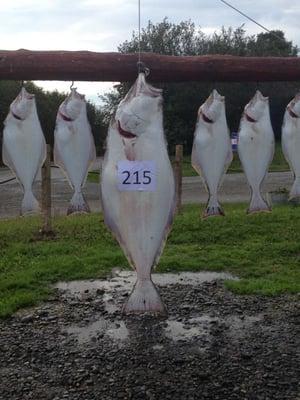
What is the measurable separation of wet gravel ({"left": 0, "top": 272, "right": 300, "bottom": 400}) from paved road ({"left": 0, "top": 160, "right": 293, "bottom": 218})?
702 centimetres

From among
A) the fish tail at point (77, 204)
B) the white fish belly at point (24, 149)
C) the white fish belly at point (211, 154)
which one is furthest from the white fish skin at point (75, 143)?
the white fish belly at point (211, 154)

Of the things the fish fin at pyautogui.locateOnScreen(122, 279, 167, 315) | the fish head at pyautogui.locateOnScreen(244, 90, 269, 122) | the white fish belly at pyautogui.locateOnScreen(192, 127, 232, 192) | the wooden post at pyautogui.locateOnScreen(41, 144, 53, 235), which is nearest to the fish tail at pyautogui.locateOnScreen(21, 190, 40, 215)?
the fish fin at pyautogui.locateOnScreen(122, 279, 167, 315)

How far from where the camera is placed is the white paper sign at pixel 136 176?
3188 millimetres

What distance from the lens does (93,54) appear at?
3.82 metres

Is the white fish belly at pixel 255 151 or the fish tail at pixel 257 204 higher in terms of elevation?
the white fish belly at pixel 255 151

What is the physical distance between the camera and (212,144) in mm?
3848

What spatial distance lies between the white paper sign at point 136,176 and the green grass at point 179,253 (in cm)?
351

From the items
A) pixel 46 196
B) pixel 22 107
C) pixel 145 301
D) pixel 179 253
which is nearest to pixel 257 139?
pixel 145 301

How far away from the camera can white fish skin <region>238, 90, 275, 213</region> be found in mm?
3926

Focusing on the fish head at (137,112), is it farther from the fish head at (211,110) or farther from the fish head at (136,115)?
the fish head at (211,110)

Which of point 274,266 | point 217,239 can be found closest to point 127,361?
point 274,266

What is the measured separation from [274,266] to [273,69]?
424 centimetres

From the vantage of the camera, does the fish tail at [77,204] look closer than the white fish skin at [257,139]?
Yes

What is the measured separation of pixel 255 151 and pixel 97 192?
530 inches
